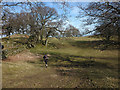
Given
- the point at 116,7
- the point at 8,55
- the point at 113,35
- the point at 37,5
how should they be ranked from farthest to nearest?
the point at 8,55 < the point at 116,7 < the point at 113,35 < the point at 37,5

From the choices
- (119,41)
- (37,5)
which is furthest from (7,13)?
(119,41)

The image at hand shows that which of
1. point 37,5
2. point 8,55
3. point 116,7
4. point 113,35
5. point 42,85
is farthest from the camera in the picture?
point 8,55

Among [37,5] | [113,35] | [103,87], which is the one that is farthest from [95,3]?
[103,87]

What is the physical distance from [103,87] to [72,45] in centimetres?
1639

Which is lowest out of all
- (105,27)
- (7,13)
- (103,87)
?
(103,87)

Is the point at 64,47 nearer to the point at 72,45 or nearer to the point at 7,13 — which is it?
the point at 72,45

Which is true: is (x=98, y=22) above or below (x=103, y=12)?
below

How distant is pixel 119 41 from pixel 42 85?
18.5 ft

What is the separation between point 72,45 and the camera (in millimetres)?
22312

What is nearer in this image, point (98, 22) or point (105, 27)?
point (105, 27)

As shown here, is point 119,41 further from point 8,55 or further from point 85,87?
point 8,55

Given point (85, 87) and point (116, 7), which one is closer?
point (85, 87)

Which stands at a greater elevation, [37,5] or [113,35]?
[37,5]

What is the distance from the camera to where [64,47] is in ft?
65.2
